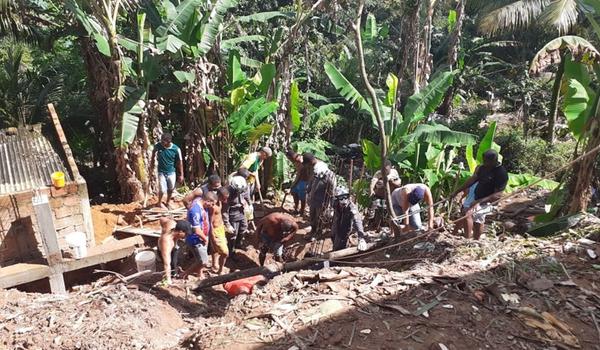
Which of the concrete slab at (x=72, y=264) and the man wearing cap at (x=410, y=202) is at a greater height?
the man wearing cap at (x=410, y=202)

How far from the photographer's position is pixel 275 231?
6477 millimetres

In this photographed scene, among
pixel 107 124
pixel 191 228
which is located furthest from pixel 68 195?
pixel 107 124

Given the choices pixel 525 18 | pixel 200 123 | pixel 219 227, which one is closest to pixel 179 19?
pixel 200 123

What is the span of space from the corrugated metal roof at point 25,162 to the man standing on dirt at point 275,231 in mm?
2900

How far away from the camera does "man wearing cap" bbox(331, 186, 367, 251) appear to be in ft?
20.8

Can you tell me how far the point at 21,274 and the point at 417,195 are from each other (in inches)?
204

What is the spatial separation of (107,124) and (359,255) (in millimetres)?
6374

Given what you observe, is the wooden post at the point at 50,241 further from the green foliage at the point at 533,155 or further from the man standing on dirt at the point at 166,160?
the green foliage at the point at 533,155

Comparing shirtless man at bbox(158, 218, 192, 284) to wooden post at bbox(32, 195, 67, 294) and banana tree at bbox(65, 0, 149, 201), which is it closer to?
wooden post at bbox(32, 195, 67, 294)

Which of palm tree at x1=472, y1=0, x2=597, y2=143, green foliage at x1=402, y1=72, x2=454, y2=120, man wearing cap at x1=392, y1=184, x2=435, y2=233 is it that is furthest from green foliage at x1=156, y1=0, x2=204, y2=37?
palm tree at x1=472, y1=0, x2=597, y2=143

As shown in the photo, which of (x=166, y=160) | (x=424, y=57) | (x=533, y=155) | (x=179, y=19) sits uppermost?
(x=179, y=19)

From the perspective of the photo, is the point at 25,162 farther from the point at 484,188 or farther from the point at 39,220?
the point at 484,188

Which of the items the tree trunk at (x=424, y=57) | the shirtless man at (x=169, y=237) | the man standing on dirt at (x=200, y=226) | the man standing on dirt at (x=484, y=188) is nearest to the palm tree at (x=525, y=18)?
the tree trunk at (x=424, y=57)

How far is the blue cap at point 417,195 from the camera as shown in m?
6.18
